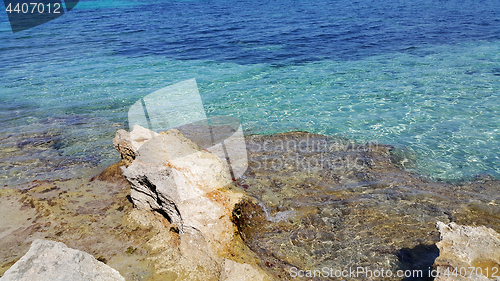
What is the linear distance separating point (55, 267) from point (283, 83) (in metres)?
9.43

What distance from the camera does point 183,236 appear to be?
3.78 metres

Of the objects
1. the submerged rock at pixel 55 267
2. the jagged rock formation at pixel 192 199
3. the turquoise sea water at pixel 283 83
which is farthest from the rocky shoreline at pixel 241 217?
the turquoise sea water at pixel 283 83

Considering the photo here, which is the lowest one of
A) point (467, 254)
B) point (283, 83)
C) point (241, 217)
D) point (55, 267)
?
point (283, 83)

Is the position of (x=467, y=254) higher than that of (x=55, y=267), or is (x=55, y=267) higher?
(x=55, y=267)

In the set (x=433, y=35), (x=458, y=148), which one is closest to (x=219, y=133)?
(x=458, y=148)

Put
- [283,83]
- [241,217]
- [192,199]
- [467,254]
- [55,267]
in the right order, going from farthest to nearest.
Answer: [283,83]
[241,217]
[192,199]
[467,254]
[55,267]

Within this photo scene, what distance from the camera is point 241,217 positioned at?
13.8ft

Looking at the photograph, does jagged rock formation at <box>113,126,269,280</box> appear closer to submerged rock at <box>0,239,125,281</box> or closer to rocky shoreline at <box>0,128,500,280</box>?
rocky shoreline at <box>0,128,500,280</box>

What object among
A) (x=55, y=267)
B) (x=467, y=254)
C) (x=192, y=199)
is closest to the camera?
(x=55, y=267)

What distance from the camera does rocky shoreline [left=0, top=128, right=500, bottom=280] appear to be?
12.0 feet

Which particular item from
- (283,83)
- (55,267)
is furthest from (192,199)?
(283,83)

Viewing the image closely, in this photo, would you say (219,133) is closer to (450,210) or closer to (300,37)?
(450,210)

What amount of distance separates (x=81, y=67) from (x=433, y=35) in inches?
685

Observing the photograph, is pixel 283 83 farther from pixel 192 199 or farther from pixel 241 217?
pixel 192 199
